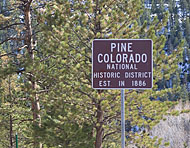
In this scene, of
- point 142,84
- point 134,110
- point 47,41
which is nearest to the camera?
point 142,84

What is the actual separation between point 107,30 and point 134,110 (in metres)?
2.24

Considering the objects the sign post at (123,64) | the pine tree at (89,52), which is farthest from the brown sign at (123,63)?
the pine tree at (89,52)

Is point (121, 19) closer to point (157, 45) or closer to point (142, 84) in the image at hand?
point (157, 45)

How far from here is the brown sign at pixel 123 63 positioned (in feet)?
13.6

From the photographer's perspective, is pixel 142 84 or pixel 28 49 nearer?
pixel 142 84

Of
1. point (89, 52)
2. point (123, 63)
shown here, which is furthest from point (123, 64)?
point (89, 52)

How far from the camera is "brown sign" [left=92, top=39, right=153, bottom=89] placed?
414 centimetres

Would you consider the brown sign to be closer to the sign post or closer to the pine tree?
the sign post

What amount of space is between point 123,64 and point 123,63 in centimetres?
1

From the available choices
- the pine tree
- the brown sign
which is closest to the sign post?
the brown sign

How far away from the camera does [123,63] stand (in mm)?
4160

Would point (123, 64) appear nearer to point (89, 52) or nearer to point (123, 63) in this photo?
point (123, 63)

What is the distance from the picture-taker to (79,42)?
31.8 feet

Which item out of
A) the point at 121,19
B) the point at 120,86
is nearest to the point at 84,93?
the point at 121,19
